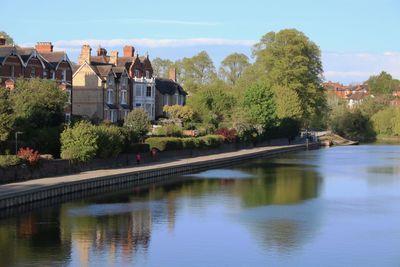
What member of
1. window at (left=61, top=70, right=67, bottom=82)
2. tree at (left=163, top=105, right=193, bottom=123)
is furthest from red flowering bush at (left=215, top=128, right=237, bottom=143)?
window at (left=61, top=70, right=67, bottom=82)

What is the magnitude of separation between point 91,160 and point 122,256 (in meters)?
26.6

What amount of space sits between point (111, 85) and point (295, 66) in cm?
3711

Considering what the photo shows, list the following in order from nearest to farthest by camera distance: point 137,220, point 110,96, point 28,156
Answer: point 137,220 < point 28,156 < point 110,96

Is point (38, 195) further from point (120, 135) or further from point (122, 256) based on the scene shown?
point (120, 135)

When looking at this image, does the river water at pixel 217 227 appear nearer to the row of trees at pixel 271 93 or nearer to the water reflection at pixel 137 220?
the water reflection at pixel 137 220

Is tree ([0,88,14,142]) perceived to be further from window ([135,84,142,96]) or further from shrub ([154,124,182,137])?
window ([135,84,142,96])

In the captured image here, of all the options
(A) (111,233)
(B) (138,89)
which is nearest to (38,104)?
(A) (111,233)

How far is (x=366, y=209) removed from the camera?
158ft

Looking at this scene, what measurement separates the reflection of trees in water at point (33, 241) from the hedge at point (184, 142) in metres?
30.0

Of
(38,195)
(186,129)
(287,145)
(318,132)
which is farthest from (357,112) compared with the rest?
(38,195)

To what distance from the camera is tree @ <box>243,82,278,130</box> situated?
104 metres

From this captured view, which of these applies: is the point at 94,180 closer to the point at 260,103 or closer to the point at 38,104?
the point at 38,104

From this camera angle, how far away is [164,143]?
73125 millimetres

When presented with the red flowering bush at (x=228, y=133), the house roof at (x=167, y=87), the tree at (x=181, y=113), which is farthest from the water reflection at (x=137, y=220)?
the house roof at (x=167, y=87)
